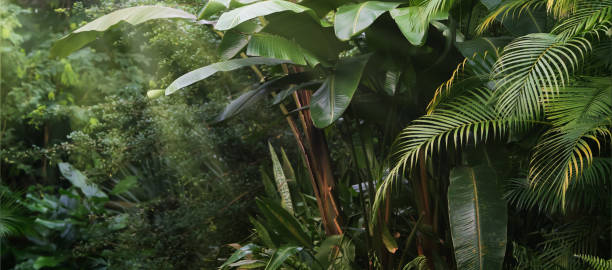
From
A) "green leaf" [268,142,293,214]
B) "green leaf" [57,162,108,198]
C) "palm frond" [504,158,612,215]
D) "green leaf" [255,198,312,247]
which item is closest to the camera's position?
"palm frond" [504,158,612,215]

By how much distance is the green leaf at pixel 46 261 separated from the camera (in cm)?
329

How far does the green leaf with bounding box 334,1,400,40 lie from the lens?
63.2 inches

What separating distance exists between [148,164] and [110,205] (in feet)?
3.03

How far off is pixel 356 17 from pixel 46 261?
290 centimetres

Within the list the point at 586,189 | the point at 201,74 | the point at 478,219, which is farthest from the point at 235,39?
the point at 586,189

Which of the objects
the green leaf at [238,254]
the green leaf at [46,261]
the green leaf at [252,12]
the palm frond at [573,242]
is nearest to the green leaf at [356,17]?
the green leaf at [252,12]

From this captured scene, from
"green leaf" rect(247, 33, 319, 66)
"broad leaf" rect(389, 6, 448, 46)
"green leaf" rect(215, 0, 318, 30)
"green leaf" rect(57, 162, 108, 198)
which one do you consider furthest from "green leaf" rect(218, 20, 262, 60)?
"green leaf" rect(57, 162, 108, 198)

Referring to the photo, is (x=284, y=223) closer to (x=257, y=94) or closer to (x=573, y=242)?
(x=257, y=94)

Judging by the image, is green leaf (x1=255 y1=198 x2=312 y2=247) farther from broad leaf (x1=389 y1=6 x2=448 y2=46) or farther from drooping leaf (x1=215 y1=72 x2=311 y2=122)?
broad leaf (x1=389 y1=6 x2=448 y2=46)

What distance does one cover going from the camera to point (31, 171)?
4246 millimetres

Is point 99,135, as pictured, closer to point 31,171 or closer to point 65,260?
point 65,260

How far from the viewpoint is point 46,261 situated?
3.34 meters

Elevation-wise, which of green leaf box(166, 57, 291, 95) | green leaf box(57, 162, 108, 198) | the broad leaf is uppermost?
the broad leaf

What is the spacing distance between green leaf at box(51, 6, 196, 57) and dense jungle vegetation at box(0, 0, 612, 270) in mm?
10
